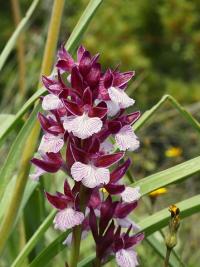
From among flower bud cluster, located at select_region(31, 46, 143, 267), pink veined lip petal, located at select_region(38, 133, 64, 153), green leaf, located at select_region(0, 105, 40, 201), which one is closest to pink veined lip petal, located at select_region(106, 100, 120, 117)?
flower bud cluster, located at select_region(31, 46, 143, 267)

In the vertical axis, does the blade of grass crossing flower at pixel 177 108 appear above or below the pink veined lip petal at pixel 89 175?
below

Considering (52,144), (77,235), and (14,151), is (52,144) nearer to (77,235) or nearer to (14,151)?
(77,235)

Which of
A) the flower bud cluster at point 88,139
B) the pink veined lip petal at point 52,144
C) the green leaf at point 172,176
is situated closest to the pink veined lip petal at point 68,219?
the flower bud cluster at point 88,139

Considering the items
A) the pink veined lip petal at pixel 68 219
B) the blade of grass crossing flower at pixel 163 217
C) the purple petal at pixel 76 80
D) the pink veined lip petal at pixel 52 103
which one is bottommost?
the blade of grass crossing flower at pixel 163 217

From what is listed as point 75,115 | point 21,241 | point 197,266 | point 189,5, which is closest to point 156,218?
point 75,115

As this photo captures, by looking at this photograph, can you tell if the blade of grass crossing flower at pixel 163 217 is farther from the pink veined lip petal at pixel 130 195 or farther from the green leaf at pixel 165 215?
the pink veined lip petal at pixel 130 195

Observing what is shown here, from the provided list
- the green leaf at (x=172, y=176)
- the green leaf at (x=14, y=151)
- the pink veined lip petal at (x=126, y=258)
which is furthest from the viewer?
the green leaf at (x=14, y=151)
